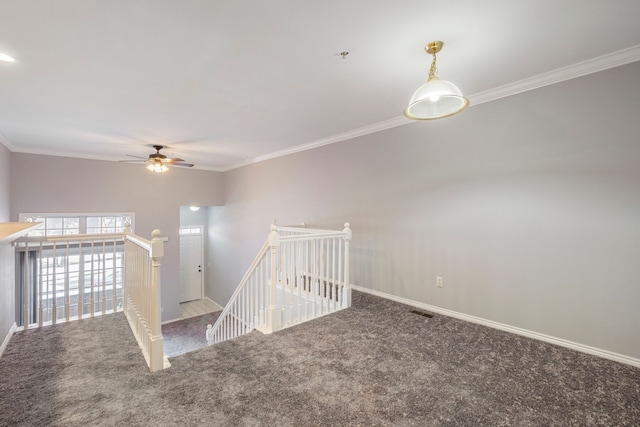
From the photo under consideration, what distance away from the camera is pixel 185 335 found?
671cm

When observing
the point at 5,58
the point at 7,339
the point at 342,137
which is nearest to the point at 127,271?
the point at 7,339

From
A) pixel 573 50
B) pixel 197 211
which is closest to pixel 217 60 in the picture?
pixel 573 50

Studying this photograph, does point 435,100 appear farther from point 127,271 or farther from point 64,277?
point 64,277

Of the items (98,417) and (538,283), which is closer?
(98,417)

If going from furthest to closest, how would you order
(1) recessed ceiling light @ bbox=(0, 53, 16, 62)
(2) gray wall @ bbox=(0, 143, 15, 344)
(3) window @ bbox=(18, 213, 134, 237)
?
(3) window @ bbox=(18, 213, 134, 237)
(2) gray wall @ bbox=(0, 143, 15, 344)
(1) recessed ceiling light @ bbox=(0, 53, 16, 62)

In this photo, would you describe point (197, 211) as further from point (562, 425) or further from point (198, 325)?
point (562, 425)

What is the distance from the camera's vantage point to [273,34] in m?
2.04

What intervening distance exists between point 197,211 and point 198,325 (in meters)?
3.50

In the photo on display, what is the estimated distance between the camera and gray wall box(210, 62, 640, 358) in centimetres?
238

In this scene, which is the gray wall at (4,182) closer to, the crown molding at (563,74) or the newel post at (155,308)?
the newel post at (155,308)

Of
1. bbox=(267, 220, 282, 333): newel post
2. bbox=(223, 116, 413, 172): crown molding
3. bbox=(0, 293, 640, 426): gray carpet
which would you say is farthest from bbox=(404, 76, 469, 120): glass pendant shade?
bbox=(0, 293, 640, 426): gray carpet

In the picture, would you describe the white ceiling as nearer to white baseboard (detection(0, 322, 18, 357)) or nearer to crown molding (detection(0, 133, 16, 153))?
crown molding (detection(0, 133, 16, 153))

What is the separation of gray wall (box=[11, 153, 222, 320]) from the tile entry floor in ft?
2.38

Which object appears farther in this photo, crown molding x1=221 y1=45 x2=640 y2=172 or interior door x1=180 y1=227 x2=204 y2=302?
interior door x1=180 y1=227 x2=204 y2=302
